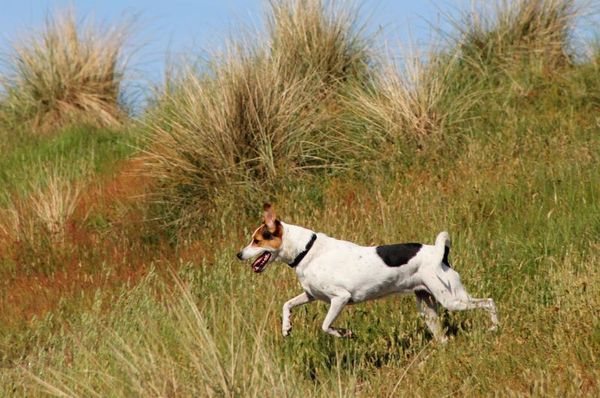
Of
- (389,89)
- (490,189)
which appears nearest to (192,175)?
(389,89)

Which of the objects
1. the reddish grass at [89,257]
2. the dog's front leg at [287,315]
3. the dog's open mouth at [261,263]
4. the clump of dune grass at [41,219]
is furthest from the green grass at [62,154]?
the dog's front leg at [287,315]

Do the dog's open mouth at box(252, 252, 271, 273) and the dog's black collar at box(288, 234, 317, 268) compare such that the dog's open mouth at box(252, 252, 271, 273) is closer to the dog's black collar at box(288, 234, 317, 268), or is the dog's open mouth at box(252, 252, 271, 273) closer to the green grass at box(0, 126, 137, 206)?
the dog's black collar at box(288, 234, 317, 268)

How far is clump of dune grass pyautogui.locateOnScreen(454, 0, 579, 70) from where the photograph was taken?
14578mm

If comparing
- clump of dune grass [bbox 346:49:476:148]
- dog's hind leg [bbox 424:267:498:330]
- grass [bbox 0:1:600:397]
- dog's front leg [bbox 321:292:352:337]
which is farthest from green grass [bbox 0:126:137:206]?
dog's hind leg [bbox 424:267:498:330]

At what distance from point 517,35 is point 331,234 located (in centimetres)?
656

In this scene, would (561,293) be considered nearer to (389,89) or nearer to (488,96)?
(389,89)

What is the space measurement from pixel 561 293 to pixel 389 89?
5667mm

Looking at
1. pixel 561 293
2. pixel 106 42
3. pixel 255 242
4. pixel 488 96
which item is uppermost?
pixel 106 42

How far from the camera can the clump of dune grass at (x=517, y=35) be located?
1458 centimetres

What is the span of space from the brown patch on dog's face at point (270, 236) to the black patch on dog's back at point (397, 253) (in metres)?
0.62

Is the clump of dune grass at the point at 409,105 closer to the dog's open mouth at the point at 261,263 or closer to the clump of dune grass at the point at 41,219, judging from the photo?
the clump of dune grass at the point at 41,219

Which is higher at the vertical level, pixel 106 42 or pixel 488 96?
pixel 106 42

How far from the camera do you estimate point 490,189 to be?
977 cm

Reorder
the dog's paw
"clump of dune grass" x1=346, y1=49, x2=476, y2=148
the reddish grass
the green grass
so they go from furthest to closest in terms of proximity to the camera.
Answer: the green grass < "clump of dune grass" x1=346, y1=49, x2=476, y2=148 < the reddish grass < the dog's paw
